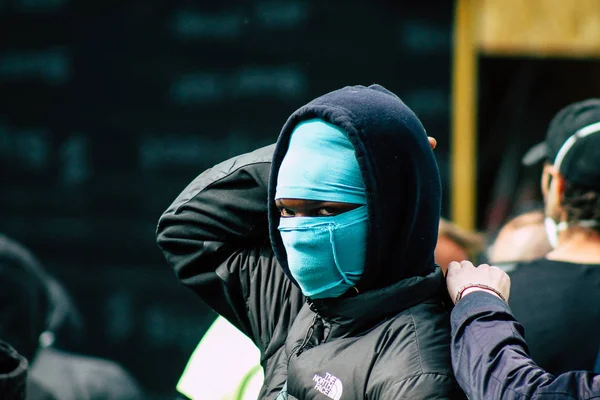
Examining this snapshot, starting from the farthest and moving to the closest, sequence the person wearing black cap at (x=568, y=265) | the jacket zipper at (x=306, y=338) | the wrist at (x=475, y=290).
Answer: the person wearing black cap at (x=568, y=265) < the jacket zipper at (x=306, y=338) < the wrist at (x=475, y=290)

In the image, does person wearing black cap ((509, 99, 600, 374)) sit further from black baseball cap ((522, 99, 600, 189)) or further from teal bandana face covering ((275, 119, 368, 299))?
teal bandana face covering ((275, 119, 368, 299))

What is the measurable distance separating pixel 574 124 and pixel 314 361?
4.31 feet

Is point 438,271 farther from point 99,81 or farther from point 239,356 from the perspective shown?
point 99,81

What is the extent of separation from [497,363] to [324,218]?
467 mm

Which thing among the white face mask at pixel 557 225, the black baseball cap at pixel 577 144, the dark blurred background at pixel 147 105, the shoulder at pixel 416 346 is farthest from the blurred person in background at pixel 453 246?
the dark blurred background at pixel 147 105

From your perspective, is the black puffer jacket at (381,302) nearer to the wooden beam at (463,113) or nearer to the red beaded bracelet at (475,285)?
the red beaded bracelet at (475,285)

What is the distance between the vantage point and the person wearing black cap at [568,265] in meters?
2.43

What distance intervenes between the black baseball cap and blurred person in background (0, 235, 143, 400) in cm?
197

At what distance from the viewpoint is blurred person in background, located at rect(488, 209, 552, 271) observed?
11.7ft

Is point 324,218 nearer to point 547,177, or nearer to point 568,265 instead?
point 568,265

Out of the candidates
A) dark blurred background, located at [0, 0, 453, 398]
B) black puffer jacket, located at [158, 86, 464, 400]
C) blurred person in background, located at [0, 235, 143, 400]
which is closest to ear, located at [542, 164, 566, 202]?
black puffer jacket, located at [158, 86, 464, 400]

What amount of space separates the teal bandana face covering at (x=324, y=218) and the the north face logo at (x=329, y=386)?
204 mm

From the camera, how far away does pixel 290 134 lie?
6.51ft

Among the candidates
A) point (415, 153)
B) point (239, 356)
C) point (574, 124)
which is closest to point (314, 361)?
point (415, 153)
